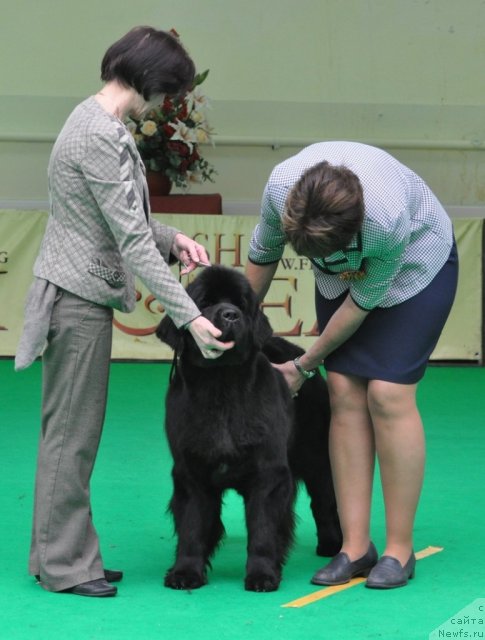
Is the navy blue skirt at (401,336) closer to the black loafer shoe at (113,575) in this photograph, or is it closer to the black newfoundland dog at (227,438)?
the black newfoundland dog at (227,438)

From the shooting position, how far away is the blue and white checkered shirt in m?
3.13

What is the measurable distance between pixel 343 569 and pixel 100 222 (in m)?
1.24

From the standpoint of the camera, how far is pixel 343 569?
334 cm

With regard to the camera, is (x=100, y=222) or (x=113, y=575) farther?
(x=113, y=575)

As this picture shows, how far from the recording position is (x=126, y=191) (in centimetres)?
300

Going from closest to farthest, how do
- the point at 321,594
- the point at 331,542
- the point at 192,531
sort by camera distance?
the point at 321,594 < the point at 192,531 < the point at 331,542

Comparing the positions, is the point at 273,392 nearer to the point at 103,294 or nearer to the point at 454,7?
the point at 103,294

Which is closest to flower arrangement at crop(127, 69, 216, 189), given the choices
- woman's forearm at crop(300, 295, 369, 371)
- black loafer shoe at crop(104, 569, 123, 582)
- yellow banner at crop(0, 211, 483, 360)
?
yellow banner at crop(0, 211, 483, 360)

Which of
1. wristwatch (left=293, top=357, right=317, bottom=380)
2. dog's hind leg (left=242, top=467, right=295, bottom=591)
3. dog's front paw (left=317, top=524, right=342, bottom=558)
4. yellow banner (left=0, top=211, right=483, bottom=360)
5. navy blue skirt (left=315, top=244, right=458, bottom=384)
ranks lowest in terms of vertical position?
yellow banner (left=0, top=211, right=483, bottom=360)

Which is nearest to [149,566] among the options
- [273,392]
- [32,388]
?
[273,392]

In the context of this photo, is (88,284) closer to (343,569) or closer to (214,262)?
(343,569)

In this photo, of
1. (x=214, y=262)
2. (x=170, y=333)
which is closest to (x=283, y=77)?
(x=214, y=262)

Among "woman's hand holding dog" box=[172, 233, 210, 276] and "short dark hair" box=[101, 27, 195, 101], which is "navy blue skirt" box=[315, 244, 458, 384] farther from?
"short dark hair" box=[101, 27, 195, 101]

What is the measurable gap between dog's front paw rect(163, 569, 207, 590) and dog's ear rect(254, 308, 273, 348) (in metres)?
0.69
